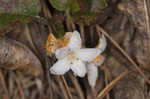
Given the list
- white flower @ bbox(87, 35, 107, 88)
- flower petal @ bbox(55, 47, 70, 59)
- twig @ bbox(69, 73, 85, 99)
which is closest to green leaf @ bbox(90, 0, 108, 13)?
white flower @ bbox(87, 35, 107, 88)

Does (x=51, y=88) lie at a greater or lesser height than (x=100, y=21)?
lesser

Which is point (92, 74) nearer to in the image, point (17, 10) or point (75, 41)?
point (75, 41)

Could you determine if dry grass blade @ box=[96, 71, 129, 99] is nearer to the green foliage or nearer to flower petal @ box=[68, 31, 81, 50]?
flower petal @ box=[68, 31, 81, 50]

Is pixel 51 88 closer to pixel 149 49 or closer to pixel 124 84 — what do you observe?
pixel 124 84

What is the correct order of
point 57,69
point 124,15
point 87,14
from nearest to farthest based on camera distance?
1. point 57,69
2. point 87,14
3. point 124,15

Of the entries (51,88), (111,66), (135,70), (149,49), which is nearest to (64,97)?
(51,88)

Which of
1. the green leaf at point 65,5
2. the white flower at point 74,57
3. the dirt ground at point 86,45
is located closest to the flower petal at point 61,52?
the white flower at point 74,57

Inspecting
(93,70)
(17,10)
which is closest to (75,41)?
(93,70)

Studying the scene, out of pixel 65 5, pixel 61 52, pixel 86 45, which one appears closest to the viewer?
pixel 61 52
